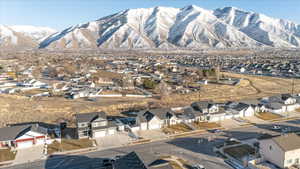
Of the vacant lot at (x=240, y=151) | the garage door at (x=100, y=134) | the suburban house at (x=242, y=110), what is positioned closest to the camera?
the vacant lot at (x=240, y=151)

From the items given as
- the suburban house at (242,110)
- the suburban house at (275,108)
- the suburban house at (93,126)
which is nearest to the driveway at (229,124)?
the suburban house at (242,110)

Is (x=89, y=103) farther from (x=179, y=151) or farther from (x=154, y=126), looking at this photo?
(x=179, y=151)

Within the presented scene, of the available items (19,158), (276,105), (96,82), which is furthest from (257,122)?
(96,82)

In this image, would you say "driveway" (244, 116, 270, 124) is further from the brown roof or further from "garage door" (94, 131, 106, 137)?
"garage door" (94, 131, 106, 137)

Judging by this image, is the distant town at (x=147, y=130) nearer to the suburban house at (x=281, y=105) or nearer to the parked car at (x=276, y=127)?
the suburban house at (x=281, y=105)

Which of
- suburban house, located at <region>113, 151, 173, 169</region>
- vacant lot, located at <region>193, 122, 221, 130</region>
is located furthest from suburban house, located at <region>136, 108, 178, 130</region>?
suburban house, located at <region>113, 151, 173, 169</region>

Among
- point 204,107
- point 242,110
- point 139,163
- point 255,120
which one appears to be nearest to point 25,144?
point 139,163
